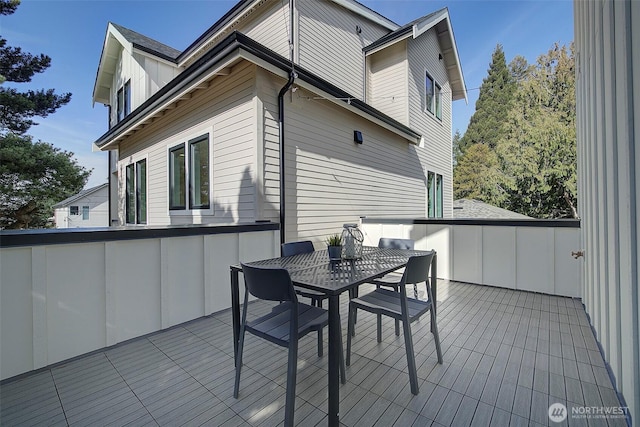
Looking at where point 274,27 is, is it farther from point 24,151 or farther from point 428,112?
point 24,151

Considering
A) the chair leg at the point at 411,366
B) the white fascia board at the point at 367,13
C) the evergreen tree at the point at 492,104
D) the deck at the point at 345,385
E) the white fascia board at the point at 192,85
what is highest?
the evergreen tree at the point at 492,104

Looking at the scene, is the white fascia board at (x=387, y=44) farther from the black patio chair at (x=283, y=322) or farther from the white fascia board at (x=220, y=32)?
the black patio chair at (x=283, y=322)

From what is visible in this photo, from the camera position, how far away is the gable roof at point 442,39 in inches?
288

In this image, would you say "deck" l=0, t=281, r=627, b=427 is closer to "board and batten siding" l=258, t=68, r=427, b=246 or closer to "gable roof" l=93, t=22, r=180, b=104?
"board and batten siding" l=258, t=68, r=427, b=246

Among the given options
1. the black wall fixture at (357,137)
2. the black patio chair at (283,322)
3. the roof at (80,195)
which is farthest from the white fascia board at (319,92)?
the roof at (80,195)

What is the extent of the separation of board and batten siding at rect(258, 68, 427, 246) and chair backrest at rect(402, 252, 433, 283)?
2640 mm

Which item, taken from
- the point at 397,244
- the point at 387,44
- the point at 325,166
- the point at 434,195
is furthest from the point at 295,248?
the point at 434,195

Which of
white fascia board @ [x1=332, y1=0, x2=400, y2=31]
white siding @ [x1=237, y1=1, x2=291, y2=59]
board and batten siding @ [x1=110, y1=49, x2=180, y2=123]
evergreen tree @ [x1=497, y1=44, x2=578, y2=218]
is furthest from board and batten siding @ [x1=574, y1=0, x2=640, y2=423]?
evergreen tree @ [x1=497, y1=44, x2=578, y2=218]

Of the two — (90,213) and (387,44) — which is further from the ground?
(387,44)

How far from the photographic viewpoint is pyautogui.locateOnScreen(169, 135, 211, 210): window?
492 cm

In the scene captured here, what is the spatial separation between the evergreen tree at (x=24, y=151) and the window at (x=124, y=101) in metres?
2.07

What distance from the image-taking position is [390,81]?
788 centimetres

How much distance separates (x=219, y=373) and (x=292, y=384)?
94 centimetres

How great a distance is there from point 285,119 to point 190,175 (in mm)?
2200
